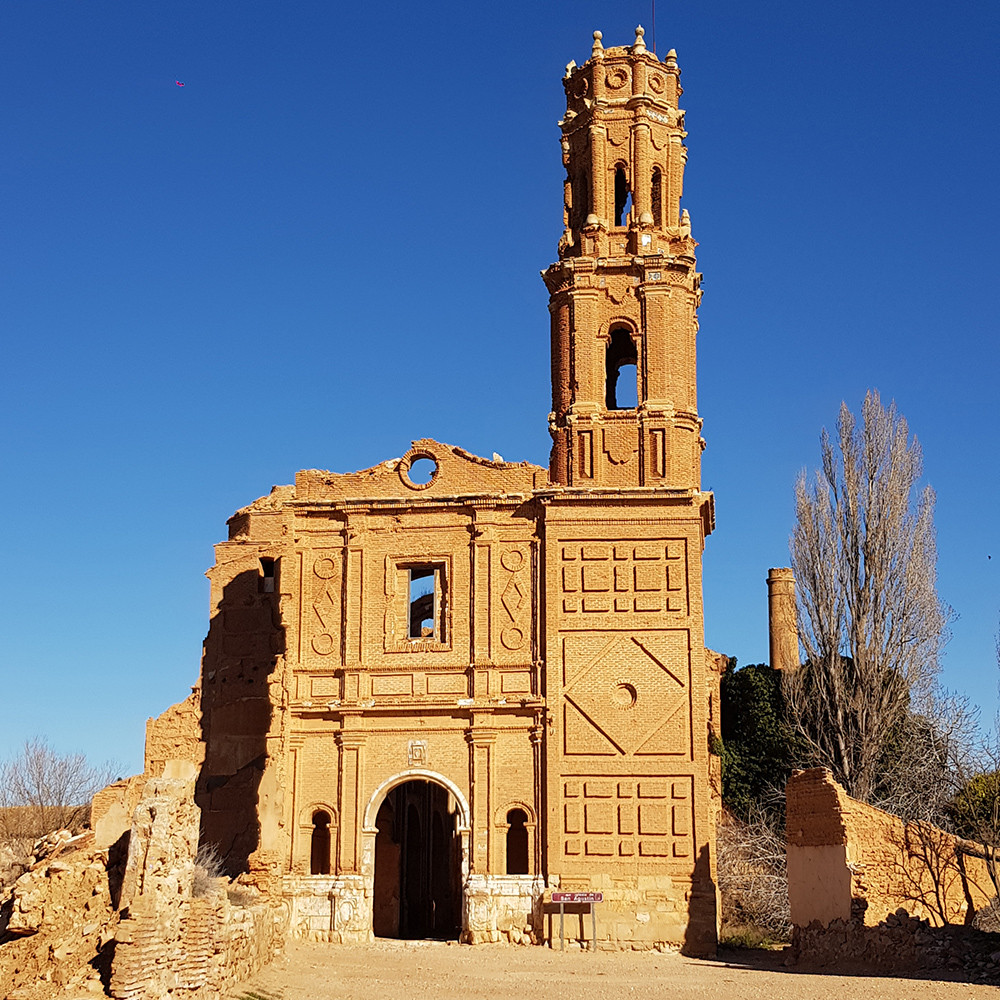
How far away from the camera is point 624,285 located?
101ft

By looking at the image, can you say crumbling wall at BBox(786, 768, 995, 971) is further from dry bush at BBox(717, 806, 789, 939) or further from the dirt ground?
dry bush at BBox(717, 806, 789, 939)

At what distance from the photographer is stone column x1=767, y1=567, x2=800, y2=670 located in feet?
127

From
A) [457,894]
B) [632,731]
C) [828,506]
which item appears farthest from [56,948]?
[828,506]

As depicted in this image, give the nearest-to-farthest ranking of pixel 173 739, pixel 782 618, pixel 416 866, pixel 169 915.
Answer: pixel 169 915
pixel 173 739
pixel 416 866
pixel 782 618

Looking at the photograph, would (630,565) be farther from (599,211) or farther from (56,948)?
(56,948)

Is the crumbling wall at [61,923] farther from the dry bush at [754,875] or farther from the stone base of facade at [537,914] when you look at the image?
the dry bush at [754,875]

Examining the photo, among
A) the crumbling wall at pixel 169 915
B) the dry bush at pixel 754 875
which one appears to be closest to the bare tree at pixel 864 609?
the dry bush at pixel 754 875

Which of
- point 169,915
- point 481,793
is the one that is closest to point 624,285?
point 481,793

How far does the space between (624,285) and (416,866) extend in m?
14.7

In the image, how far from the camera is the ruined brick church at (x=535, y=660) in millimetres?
26812

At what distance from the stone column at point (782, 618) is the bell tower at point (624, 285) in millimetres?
10504

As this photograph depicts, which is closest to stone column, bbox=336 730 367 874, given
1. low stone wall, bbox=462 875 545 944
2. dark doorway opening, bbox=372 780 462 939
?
low stone wall, bbox=462 875 545 944

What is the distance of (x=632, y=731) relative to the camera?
27312mm

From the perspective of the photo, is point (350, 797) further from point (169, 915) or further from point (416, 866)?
point (169, 915)
